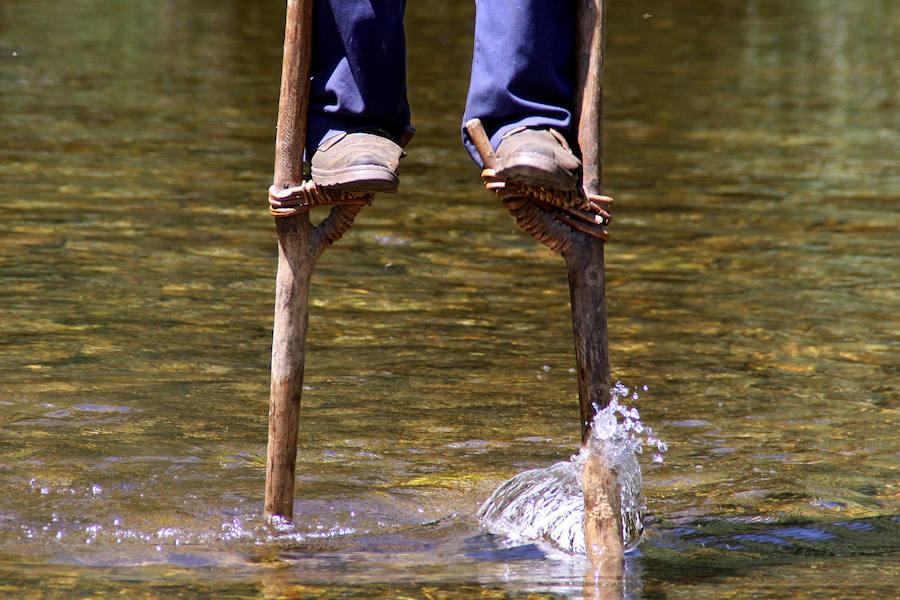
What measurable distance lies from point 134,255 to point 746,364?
3.40m

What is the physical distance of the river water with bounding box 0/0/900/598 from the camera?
155 inches

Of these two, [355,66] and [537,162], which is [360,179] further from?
[537,162]

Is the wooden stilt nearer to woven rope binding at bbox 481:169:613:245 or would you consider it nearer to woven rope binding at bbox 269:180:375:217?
woven rope binding at bbox 269:180:375:217

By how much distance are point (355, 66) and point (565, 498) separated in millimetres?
1513

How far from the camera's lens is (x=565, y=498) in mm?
4242

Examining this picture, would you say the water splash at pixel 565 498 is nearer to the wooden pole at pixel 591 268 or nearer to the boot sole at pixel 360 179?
the wooden pole at pixel 591 268

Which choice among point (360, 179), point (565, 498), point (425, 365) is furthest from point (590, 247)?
point (425, 365)

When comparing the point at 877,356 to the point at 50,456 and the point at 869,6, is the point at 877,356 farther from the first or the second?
the point at 869,6

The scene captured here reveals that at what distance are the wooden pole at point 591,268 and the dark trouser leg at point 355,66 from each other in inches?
20.8

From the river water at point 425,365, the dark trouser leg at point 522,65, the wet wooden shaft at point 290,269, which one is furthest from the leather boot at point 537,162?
the river water at point 425,365

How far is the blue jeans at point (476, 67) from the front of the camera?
142 inches

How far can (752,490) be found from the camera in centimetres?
A: 464

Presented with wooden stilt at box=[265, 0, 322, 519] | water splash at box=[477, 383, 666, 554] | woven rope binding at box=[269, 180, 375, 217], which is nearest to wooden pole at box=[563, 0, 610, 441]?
water splash at box=[477, 383, 666, 554]

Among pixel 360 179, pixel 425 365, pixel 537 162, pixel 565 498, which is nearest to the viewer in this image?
pixel 537 162
